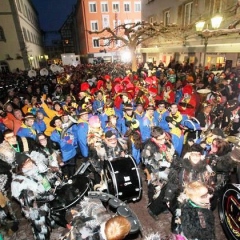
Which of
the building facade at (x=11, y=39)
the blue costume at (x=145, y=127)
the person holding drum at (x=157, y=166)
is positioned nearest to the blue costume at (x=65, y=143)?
the blue costume at (x=145, y=127)

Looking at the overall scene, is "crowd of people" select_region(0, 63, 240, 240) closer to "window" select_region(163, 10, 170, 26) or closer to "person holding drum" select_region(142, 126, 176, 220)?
"person holding drum" select_region(142, 126, 176, 220)

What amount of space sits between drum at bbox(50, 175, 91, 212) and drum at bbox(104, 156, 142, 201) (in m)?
0.48

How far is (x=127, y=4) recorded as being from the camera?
43.1 m

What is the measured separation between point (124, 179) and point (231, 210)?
1.80 m

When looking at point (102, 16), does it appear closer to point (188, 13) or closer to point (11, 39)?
point (11, 39)

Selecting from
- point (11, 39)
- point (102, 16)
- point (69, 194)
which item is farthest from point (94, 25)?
point (69, 194)

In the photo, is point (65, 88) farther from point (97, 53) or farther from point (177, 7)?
point (97, 53)

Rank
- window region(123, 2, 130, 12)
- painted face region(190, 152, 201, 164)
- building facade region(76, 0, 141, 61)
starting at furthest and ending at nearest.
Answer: window region(123, 2, 130, 12), building facade region(76, 0, 141, 61), painted face region(190, 152, 201, 164)

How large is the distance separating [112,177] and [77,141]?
2261 millimetres

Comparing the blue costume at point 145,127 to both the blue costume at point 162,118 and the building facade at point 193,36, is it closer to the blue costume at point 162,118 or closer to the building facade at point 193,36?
the blue costume at point 162,118

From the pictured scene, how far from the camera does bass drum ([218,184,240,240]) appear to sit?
3018 mm

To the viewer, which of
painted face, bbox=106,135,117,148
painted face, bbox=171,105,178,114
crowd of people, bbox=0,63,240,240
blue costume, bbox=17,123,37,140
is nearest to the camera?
crowd of people, bbox=0,63,240,240

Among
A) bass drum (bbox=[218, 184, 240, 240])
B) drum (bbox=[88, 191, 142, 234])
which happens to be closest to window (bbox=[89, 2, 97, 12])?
drum (bbox=[88, 191, 142, 234])

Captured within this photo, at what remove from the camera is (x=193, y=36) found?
17.1 metres
